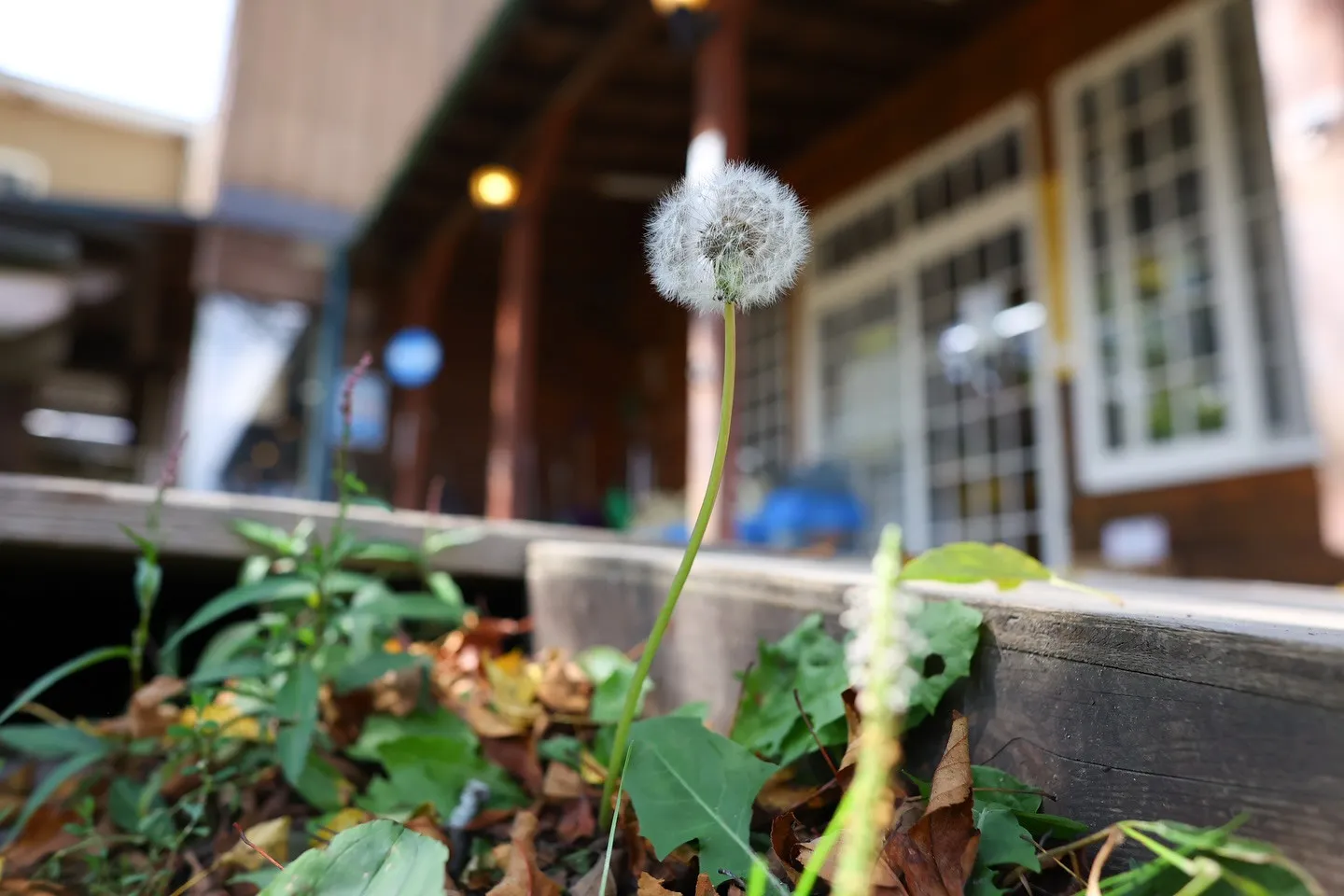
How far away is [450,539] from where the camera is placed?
170 cm

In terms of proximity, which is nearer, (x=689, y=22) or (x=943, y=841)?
(x=943, y=841)

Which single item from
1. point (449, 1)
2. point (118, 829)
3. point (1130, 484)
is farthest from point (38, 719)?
point (449, 1)

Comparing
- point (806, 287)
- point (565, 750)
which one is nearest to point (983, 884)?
point (565, 750)

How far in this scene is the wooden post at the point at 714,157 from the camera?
13.0 ft

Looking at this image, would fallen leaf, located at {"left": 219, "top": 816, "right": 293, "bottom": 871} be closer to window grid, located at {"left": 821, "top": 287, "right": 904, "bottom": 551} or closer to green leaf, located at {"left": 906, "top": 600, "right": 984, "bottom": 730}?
green leaf, located at {"left": 906, "top": 600, "right": 984, "bottom": 730}

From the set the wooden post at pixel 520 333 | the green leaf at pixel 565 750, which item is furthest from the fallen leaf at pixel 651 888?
the wooden post at pixel 520 333

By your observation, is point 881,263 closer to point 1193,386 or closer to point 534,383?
point 1193,386

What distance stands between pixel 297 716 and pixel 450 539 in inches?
27.0

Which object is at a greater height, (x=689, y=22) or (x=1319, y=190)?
(x=689, y=22)

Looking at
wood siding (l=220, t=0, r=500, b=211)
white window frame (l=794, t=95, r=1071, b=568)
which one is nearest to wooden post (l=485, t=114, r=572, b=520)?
white window frame (l=794, t=95, r=1071, b=568)

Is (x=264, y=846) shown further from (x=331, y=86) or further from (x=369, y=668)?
(x=331, y=86)

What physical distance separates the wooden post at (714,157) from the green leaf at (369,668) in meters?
2.66

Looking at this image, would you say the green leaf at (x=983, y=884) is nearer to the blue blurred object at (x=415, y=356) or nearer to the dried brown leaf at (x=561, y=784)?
the dried brown leaf at (x=561, y=784)

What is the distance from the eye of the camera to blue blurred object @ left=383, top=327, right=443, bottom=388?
8.15 meters
